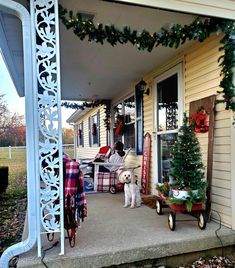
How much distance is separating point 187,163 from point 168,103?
1.73 meters

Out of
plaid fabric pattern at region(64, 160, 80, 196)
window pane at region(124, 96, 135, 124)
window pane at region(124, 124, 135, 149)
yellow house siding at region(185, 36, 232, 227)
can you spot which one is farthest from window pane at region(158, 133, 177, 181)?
plaid fabric pattern at region(64, 160, 80, 196)

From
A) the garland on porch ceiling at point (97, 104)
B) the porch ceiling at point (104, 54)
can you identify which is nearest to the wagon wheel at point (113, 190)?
the porch ceiling at point (104, 54)

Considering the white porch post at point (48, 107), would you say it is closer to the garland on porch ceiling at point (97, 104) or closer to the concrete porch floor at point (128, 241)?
the concrete porch floor at point (128, 241)

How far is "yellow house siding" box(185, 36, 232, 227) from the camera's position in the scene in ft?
10.3

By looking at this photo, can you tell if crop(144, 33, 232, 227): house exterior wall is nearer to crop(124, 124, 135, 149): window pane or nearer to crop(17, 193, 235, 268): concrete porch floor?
crop(17, 193, 235, 268): concrete porch floor

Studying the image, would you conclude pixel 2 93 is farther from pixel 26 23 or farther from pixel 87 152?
pixel 87 152

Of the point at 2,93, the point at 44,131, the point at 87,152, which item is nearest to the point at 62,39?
the point at 44,131

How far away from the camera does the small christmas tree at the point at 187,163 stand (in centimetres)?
311

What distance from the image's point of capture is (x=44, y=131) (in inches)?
93.7

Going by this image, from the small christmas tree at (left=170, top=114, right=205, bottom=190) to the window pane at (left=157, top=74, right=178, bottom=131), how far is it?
1.12m

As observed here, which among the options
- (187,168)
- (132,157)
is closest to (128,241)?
(187,168)

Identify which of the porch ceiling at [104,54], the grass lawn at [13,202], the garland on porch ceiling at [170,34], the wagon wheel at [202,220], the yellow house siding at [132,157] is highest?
the porch ceiling at [104,54]

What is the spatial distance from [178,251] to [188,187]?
76cm

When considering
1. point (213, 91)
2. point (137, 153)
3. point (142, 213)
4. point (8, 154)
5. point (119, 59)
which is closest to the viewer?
point (213, 91)
